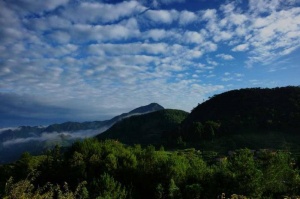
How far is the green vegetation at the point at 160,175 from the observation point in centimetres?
3984

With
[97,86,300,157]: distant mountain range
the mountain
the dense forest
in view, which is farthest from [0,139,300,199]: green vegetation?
the mountain

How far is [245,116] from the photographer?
18688 cm

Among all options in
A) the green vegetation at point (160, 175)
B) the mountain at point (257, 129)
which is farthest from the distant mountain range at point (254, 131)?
the green vegetation at point (160, 175)

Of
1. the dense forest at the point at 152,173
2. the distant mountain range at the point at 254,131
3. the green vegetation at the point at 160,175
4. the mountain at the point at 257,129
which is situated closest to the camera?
the dense forest at the point at 152,173

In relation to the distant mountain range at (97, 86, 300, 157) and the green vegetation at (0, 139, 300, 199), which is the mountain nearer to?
the distant mountain range at (97, 86, 300, 157)

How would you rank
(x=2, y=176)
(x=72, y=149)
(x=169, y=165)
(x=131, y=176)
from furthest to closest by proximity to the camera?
(x=2, y=176) → (x=72, y=149) → (x=131, y=176) → (x=169, y=165)

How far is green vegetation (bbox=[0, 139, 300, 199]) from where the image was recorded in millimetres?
39844

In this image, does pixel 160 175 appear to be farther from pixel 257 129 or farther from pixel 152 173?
pixel 257 129

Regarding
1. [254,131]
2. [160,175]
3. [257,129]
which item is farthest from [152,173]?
[257,129]

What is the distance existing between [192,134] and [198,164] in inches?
4387

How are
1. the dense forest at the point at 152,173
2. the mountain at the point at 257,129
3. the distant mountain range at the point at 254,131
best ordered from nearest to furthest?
the dense forest at the point at 152,173, the distant mountain range at the point at 254,131, the mountain at the point at 257,129

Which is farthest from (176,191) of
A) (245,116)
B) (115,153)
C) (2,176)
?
(245,116)

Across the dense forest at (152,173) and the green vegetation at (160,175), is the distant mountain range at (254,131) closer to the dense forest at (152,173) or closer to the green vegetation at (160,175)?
the dense forest at (152,173)

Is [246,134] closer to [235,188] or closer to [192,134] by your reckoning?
[192,134]
